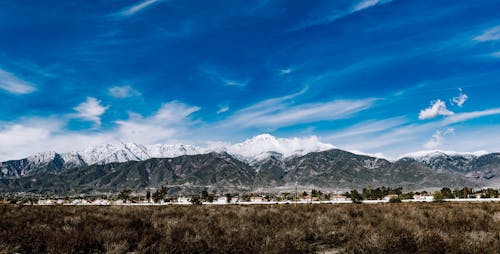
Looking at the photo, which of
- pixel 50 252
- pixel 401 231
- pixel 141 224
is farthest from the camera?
pixel 141 224

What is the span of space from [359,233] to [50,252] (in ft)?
27.9

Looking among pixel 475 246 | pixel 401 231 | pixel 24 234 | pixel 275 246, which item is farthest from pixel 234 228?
pixel 475 246

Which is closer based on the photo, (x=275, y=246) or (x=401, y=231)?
(x=275, y=246)

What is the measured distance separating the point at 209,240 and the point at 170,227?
7.35 ft

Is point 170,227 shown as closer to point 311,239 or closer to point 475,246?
point 311,239

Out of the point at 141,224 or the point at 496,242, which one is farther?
the point at 141,224

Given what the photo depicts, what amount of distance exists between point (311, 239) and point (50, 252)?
7172 mm

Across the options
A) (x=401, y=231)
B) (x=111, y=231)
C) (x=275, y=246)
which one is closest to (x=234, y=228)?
(x=275, y=246)

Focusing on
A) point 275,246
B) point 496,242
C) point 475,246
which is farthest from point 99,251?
point 496,242

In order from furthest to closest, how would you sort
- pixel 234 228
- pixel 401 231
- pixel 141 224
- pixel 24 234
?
pixel 141 224 < pixel 234 228 < pixel 401 231 < pixel 24 234

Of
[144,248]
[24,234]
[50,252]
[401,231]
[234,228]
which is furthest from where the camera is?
[234,228]

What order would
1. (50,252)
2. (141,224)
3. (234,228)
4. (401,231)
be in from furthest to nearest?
(141,224) < (234,228) < (401,231) < (50,252)

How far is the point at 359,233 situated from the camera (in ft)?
35.5

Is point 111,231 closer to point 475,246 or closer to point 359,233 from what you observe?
point 359,233
